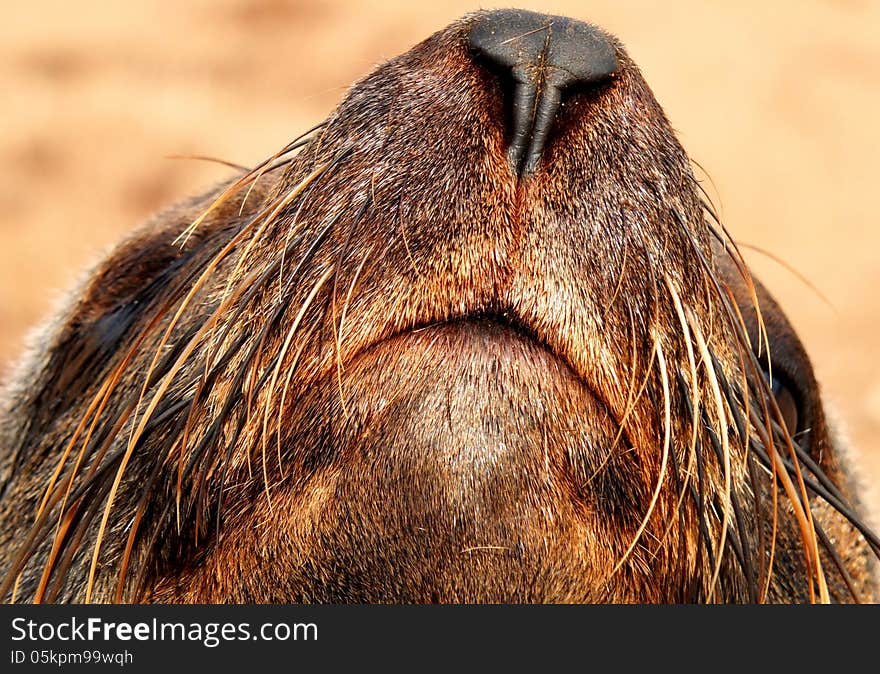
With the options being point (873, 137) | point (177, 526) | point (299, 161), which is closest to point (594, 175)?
point (299, 161)

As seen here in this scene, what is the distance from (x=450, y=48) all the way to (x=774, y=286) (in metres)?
8.38

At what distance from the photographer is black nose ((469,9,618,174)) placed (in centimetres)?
243

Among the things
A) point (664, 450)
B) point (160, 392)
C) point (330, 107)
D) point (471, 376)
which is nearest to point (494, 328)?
point (471, 376)

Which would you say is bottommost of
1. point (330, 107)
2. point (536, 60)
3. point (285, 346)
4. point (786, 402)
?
point (285, 346)

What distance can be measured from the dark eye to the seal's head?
2.59ft

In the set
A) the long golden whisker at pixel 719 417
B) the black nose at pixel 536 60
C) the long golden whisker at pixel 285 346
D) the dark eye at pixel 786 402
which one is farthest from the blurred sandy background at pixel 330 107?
the long golden whisker at pixel 285 346

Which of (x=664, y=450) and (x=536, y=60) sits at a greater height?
(x=536, y=60)

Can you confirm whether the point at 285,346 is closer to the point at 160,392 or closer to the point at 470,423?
the point at 160,392

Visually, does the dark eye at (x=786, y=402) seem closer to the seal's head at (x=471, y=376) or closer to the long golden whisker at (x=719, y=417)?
the seal's head at (x=471, y=376)

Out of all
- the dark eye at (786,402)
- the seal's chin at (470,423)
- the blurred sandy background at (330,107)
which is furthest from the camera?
the blurred sandy background at (330,107)

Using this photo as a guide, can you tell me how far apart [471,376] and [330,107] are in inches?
393

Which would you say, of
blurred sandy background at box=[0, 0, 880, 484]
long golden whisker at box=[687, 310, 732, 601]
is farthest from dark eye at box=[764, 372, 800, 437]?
blurred sandy background at box=[0, 0, 880, 484]

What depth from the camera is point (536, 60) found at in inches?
97.2

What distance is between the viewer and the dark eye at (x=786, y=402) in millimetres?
3473
